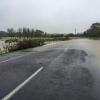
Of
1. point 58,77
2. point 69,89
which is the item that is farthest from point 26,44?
point 69,89

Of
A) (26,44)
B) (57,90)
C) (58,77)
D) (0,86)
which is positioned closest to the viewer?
(57,90)

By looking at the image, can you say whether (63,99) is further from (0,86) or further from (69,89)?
(0,86)

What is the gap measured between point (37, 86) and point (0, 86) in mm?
1235

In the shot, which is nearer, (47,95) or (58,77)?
(47,95)

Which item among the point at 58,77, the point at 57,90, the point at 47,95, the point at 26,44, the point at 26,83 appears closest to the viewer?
the point at 47,95

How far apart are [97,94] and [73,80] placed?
2641 millimetres

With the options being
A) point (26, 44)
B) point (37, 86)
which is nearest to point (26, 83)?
point (37, 86)

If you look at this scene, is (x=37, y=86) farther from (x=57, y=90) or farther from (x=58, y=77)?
(x=58, y=77)

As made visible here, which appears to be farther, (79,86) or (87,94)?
Answer: (79,86)

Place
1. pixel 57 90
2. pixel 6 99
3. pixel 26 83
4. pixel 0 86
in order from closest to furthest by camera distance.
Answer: pixel 6 99 < pixel 57 90 < pixel 0 86 < pixel 26 83

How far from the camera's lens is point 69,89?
28.8 feet

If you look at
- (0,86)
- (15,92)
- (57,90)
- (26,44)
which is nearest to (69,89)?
(57,90)

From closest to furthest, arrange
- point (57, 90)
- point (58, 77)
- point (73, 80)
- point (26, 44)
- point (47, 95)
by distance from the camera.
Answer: point (47, 95), point (57, 90), point (73, 80), point (58, 77), point (26, 44)

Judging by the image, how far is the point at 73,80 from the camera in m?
10.6
